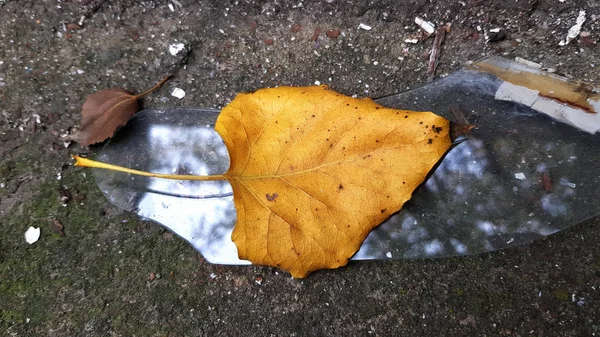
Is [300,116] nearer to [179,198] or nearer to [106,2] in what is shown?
[179,198]

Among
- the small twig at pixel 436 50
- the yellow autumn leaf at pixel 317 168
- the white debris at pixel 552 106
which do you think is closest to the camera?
the yellow autumn leaf at pixel 317 168

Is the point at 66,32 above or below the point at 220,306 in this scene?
above

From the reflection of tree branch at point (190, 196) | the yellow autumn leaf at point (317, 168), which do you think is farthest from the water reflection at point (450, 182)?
the yellow autumn leaf at point (317, 168)

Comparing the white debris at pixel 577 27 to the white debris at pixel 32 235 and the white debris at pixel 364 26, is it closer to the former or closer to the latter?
the white debris at pixel 364 26

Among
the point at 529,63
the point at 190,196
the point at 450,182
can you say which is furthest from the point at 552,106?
the point at 190,196

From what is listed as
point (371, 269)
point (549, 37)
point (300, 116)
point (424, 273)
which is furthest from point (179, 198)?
point (549, 37)

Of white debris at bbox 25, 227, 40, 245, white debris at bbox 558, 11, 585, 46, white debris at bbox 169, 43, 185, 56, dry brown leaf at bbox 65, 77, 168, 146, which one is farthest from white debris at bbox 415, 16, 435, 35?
white debris at bbox 25, 227, 40, 245
